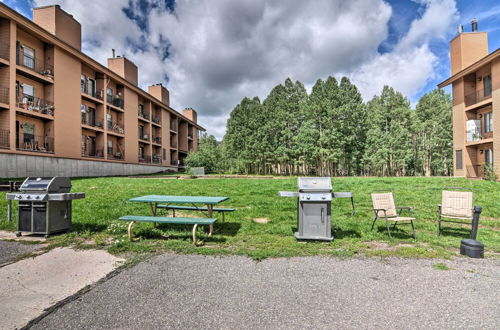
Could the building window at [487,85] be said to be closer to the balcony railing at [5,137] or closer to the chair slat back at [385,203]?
the chair slat back at [385,203]

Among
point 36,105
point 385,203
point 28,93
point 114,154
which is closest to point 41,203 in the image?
point 385,203

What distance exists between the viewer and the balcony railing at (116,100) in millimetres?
30042

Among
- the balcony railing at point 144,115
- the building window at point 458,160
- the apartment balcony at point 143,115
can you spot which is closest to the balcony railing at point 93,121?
the apartment balcony at point 143,115

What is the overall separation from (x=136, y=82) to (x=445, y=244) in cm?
3849

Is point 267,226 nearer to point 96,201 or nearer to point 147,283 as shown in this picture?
point 147,283

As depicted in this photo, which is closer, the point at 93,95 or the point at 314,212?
the point at 314,212

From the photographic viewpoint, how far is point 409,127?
44625mm

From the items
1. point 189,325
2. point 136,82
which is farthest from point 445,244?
point 136,82

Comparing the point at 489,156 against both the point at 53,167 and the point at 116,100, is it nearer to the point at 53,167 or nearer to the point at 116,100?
the point at 53,167

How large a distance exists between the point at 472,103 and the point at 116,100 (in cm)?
3743

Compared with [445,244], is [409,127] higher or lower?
higher

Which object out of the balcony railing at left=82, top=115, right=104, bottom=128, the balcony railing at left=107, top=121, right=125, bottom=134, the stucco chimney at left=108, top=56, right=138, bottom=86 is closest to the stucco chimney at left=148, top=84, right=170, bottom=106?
the stucco chimney at left=108, top=56, right=138, bottom=86

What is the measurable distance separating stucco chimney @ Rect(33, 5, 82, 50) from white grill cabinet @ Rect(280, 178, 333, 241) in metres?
27.6

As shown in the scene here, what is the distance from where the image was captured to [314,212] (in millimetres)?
5613
